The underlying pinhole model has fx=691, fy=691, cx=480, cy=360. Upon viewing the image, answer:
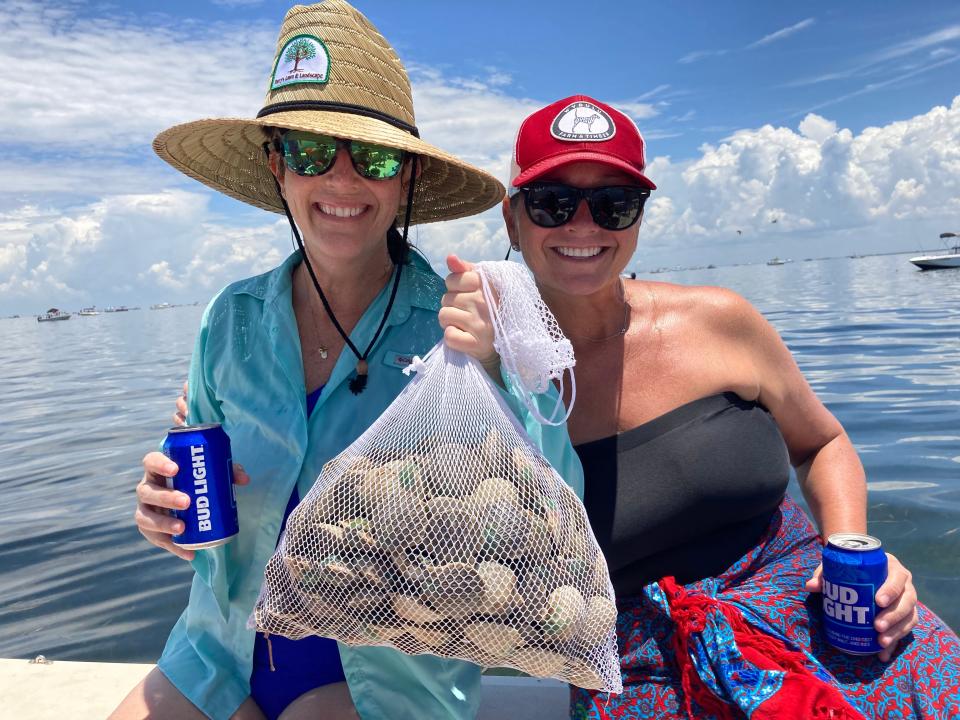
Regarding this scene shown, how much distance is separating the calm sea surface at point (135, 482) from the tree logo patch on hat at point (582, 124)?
3.68m

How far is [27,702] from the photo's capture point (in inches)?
113

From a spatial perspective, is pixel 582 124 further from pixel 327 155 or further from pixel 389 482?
pixel 389 482

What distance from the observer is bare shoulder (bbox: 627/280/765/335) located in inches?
101

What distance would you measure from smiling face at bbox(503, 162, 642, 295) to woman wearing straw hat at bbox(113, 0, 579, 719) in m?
0.30

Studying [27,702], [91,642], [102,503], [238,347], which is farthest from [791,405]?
[102,503]

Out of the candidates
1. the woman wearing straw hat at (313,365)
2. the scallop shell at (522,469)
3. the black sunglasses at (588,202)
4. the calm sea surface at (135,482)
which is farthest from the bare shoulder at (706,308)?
the calm sea surface at (135,482)

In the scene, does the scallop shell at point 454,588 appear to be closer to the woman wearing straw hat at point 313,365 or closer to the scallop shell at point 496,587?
the scallop shell at point 496,587

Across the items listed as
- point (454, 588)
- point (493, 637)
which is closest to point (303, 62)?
point (454, 588)

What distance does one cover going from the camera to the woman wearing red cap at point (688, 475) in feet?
6.36

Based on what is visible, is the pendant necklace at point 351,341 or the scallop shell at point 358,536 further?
the pendant necklace at point 351,341

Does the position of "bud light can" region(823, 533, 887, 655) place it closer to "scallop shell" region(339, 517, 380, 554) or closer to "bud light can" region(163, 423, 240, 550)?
"scallop shell" region(339, 517, 380, 554)

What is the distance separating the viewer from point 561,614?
1.53 m

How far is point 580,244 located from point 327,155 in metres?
0.82

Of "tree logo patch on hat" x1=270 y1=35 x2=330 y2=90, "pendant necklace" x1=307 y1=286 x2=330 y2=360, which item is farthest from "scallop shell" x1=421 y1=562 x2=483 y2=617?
"tree logo patch on hat" x1=270 y1=35 x2=330 y2=90
